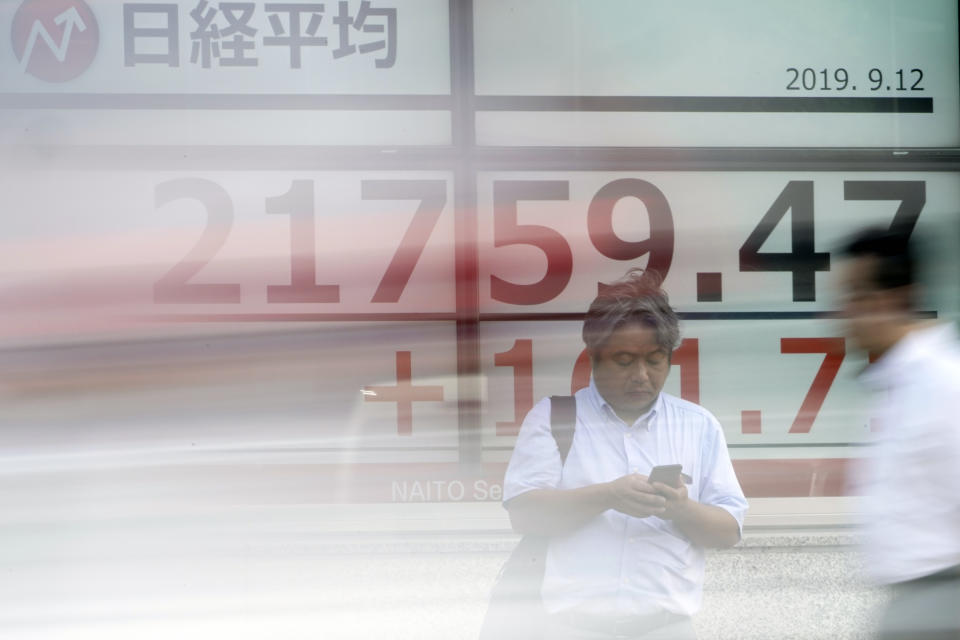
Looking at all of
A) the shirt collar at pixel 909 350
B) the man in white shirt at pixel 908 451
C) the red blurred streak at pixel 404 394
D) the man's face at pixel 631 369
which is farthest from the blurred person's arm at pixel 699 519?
the red blurred streak at pixel 404 394

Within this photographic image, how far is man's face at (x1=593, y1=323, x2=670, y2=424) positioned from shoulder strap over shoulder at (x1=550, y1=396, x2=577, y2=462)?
0.09m

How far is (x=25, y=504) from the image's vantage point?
11.3 ft

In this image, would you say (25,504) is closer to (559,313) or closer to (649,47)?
(559,313)

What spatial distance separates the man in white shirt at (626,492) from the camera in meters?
2.50

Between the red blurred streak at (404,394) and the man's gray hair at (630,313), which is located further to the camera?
the red blurred streak at (404,394)

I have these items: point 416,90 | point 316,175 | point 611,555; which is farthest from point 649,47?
point 611,555

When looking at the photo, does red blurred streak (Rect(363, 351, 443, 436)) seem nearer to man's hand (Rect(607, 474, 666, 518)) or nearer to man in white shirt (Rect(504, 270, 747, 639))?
man in white shirt (Rect(504, 270, 747, 639))

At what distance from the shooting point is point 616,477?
2592 mm

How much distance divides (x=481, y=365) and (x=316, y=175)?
2.99ft

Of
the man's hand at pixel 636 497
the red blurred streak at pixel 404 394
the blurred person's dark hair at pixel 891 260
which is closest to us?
the blurred person's dark hair at pixel 891 260

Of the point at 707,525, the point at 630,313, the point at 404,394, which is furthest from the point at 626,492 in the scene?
the point at 404,394

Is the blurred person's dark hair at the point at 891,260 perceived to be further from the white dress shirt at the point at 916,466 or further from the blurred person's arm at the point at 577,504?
the blurred person's arm at the point at 577,504

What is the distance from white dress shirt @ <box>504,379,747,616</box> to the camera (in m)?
2.53

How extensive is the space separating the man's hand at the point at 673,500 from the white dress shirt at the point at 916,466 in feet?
1.36
